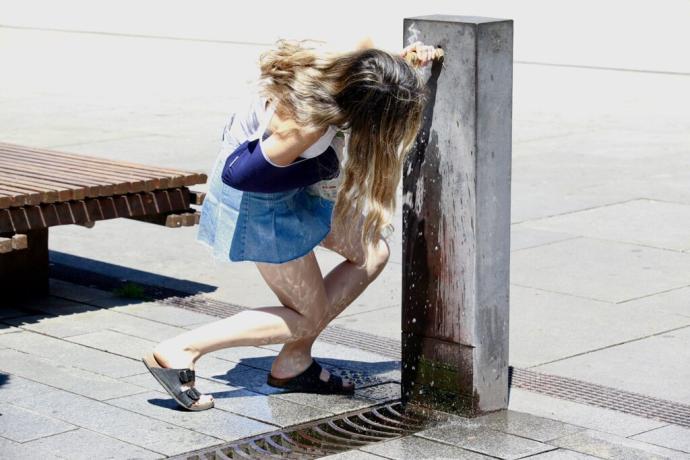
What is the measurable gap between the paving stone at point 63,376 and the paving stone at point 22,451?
1.98ft

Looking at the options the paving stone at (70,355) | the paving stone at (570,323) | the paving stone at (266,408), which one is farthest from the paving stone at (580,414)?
the paving stone at (70,355)

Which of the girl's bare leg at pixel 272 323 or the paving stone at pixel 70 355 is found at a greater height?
the girl's bare leg at pixel 272 323

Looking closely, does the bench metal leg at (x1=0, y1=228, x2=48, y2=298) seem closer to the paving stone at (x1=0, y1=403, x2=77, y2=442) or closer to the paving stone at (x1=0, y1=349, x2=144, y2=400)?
the paving stone at (x1=0, y1=349, x2=144, y2=400)

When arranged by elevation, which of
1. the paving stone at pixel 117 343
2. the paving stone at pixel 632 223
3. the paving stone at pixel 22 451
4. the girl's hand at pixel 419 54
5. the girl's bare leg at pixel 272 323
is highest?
the girl's hand at pixel 419 54

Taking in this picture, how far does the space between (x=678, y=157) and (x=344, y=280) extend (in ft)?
20.8

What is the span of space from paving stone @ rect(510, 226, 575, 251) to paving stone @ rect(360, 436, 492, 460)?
3.30 meters

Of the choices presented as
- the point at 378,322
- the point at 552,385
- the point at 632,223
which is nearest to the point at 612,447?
the point at 552,385

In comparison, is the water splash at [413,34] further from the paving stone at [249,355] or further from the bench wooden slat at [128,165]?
the bench wooden slat at [128,165]

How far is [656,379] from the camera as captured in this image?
557 cm

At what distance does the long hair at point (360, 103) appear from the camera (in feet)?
15.1

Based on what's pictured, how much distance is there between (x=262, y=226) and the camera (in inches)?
195

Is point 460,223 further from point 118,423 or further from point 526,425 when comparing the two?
point 118,423

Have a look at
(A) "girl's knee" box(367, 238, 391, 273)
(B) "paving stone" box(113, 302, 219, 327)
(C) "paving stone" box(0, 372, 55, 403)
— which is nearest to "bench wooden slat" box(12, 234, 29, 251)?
(C) "paving stone" box(0, 372, 55, 403)

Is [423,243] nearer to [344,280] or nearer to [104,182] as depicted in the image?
[344,280]
